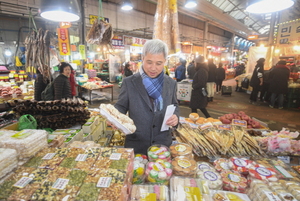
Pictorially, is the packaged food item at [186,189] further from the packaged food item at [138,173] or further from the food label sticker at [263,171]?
the food label sticker at [263,171]

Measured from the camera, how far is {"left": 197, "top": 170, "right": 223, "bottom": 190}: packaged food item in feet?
4.10

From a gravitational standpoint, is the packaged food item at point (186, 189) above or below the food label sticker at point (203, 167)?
above

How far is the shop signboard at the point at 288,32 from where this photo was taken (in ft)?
28.4

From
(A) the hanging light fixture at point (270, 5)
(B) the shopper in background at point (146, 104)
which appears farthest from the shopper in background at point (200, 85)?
(B) the shopper in background at point (146, 104)

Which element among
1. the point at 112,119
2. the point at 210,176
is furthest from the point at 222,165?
the point at 112,119

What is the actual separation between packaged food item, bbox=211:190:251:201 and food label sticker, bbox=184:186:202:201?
17cm

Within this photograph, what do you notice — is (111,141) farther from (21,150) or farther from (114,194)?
(114,194)

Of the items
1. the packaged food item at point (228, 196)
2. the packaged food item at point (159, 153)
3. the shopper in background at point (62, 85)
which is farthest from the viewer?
the shopper in background at point (62, 85)

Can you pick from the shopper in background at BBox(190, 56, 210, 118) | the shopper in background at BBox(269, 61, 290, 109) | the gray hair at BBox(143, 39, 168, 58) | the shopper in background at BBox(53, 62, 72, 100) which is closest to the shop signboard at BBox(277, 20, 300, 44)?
the shopper in background at BBox(269, 61, 290, 109)

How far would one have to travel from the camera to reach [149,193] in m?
1.06

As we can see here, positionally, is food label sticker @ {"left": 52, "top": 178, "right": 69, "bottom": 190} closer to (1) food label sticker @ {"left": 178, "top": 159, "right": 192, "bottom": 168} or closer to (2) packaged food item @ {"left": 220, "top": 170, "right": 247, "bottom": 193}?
(1) food label sticker @ {"left": 178, "top": 159, "right": 192, "bottom": 168}

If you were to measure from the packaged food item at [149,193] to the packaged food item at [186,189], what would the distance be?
1.9 inches

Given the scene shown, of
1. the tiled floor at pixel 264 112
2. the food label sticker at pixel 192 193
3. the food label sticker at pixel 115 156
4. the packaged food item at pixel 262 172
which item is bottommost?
the tiled floor at pixel 264 112

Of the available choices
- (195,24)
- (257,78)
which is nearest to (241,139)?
(257,78)
